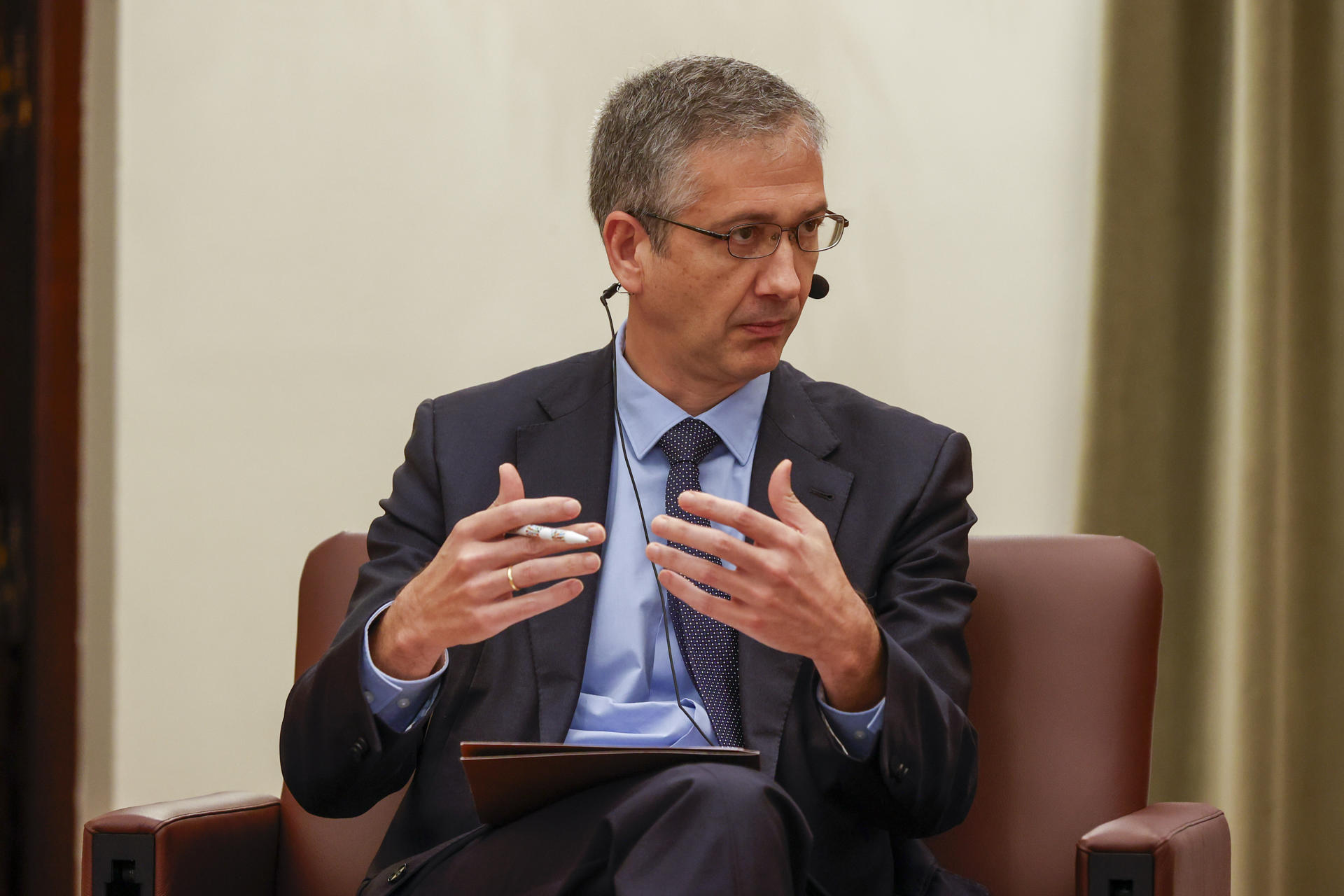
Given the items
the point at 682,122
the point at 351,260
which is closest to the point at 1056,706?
the point at 682,122

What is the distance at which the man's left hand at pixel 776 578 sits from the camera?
1.16m

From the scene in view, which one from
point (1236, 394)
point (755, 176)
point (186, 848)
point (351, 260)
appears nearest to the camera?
point (186, 848)

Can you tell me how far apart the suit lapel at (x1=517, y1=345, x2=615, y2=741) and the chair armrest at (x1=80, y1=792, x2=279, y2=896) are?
44cm

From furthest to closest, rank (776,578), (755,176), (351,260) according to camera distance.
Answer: (351,260) < (755,176) < (776,578)

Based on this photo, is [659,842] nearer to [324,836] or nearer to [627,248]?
[324,836]

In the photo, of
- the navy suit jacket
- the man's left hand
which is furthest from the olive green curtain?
the man's left hand

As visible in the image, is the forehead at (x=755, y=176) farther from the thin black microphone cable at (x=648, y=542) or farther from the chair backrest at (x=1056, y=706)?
the chair backrest at (x=1056, y=706)

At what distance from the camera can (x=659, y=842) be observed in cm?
107

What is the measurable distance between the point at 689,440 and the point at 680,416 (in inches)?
1.7

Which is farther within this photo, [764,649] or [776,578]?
[764,649]

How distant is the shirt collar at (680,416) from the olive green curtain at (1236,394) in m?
0.72

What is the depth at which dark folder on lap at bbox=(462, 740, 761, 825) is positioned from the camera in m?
1.12

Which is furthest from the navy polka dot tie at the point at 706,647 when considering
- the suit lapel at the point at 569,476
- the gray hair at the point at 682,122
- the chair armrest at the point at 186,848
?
the chair armrest at the point at 186,848

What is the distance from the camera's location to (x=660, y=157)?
5.26ft
